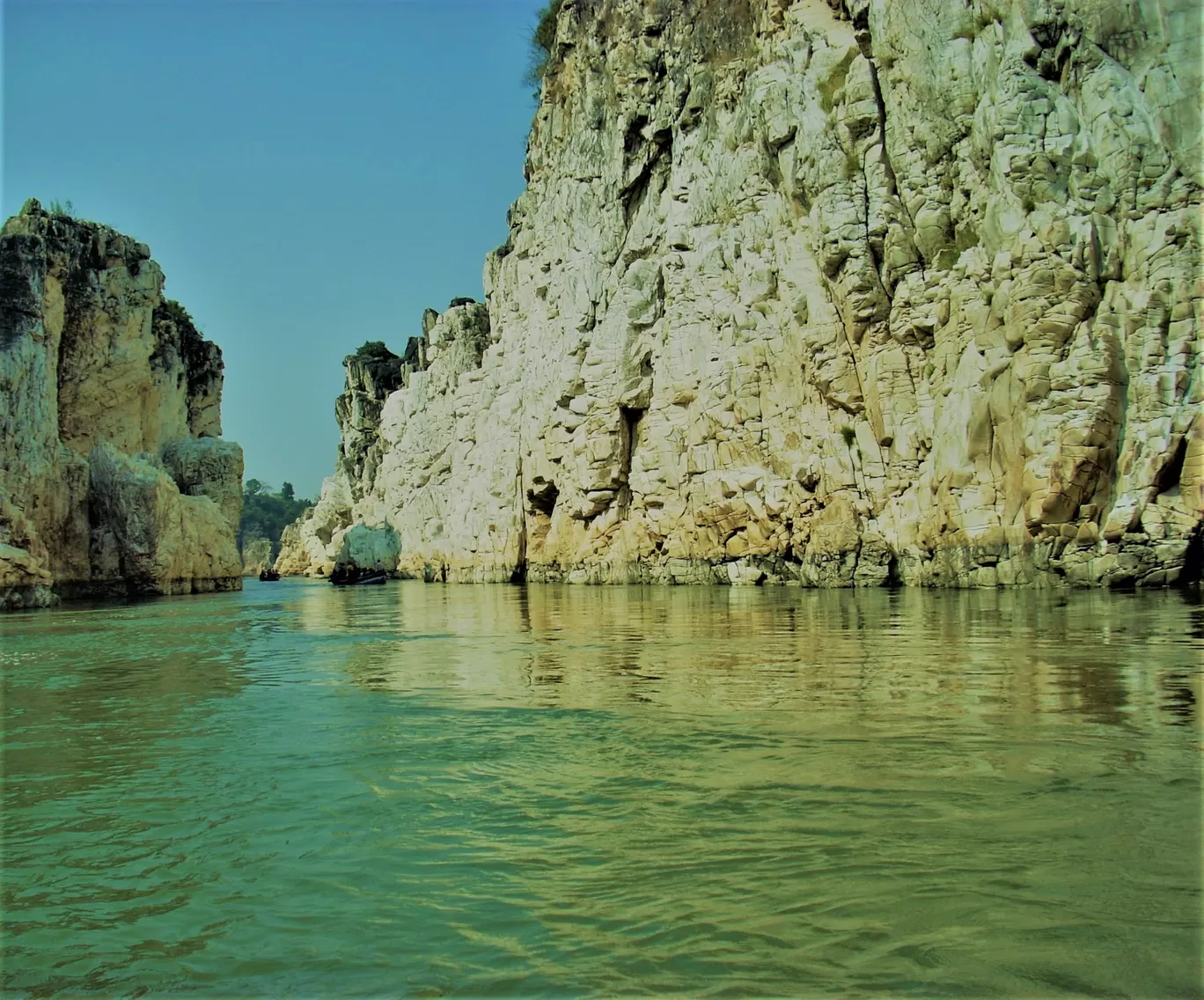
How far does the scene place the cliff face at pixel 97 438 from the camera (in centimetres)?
2912

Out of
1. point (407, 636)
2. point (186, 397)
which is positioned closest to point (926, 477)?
point (407, 636)

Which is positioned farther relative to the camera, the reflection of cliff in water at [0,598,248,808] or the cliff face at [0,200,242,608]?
the cliff face at [0,200,242,608]

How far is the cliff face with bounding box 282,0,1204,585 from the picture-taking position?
20.7 m

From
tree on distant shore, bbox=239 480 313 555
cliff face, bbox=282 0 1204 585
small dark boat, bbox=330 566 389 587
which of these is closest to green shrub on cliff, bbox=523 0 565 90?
cliff face, bbox=282 0 1204 585

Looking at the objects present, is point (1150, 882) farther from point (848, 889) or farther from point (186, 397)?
point (186, 397)

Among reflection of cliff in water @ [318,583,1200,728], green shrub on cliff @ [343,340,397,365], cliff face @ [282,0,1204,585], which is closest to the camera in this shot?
reflection of cliff in water @ [318,583,1200,728]

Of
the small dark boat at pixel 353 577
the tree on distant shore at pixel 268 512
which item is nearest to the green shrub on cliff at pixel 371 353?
the small dark boat at pixel 353 577

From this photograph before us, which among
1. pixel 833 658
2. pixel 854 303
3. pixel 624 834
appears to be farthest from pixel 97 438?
pixel 624 834

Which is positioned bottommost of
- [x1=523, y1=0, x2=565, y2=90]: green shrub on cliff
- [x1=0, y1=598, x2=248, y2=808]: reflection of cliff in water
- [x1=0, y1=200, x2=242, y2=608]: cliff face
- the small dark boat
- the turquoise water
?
the small dark boat

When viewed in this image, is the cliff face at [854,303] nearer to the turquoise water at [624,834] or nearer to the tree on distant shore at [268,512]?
the turquoise water at [624,834]

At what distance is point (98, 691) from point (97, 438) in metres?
31.8

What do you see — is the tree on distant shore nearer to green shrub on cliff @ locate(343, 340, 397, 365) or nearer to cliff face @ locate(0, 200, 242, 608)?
green shrub on cliff @ locate(343, 340, 397, 365)

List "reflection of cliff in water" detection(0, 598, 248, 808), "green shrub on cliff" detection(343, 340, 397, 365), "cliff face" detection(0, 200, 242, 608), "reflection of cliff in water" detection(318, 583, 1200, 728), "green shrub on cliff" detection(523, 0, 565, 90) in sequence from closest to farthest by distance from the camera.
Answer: "reflection of cliff in water" detection(0, 598, 248, 808) < "reflection of cliff in water" detection(318, 583, 1200, 728) < "cliff face" detection(0, 200, 242, 608) < "green shrub on cliff" detection(523, 0, 565, 90) < "green shrub on cliff" detection(343, 340, 397, 365)

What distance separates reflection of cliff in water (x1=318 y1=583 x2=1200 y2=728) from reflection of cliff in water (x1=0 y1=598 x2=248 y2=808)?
6.36ft
